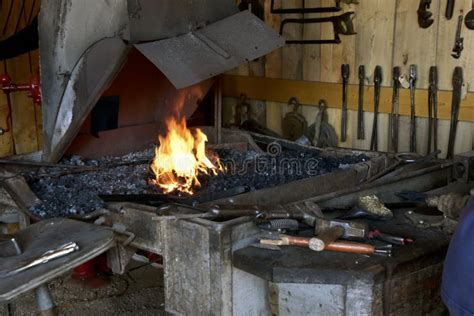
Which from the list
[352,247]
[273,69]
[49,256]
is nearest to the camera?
[49,256]

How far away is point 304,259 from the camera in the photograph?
5.78 ft

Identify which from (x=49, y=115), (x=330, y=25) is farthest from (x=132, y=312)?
(x=330, y=25)

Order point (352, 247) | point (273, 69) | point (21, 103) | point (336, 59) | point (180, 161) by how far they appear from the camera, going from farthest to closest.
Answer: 1. point (21, 103)
2. point (273, 69)
3. point (336, 59)
4. point (180, 161)
5. point (352, 247)

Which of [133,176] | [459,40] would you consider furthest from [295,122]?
[133,176]

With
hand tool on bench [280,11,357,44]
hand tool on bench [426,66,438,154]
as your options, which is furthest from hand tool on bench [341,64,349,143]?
hand tool on bench [426,66,438,154]

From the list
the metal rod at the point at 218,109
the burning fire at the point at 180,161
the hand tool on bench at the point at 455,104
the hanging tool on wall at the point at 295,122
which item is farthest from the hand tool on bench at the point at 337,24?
the burning fire at the point at 180,161

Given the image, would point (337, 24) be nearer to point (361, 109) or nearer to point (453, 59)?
point (361, 109)

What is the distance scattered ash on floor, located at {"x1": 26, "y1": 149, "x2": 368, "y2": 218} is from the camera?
7.93ft

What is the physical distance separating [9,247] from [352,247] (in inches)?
39.8

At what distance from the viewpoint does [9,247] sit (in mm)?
1724

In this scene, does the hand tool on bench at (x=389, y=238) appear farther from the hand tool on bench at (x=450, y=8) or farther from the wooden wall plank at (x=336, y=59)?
the wooden wall plank at (x=336, y=59)

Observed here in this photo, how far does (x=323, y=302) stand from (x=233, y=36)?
4.83 ft

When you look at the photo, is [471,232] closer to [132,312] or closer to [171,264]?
[171,264]

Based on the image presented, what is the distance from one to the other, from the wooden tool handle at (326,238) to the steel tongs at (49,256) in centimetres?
70
